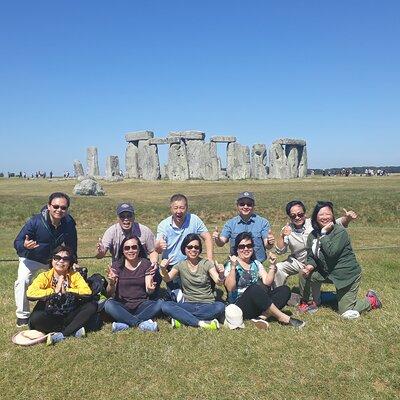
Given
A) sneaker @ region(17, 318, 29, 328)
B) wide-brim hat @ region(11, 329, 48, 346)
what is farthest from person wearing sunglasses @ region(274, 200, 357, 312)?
sneaker @ region(17, 318, 29, 328)

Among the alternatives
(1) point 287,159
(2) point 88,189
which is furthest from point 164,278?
(1) point 287,159

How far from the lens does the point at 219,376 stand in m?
4.82

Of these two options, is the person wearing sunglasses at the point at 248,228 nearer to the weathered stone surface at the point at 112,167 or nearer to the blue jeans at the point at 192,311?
the blue jeans at the point at 192,311

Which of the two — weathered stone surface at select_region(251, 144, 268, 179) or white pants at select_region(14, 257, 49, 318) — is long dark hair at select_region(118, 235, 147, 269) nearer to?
white pants at select_region(14, 257, 49, 318)

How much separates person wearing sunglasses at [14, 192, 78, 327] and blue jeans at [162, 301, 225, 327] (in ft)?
4.91

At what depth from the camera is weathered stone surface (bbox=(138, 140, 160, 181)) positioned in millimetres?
41875

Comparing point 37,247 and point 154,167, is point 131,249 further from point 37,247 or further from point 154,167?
point 154,167

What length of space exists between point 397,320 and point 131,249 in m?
3.74

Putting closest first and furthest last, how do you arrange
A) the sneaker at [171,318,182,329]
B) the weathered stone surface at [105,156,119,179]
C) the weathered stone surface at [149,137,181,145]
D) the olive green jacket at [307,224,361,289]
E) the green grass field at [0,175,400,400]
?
the green grass field at [0,175,400,400], the sneaker at [171,318,182,329], the olive green jacket at [307,224,361,289], the weathered stone surface at [149,137,181,145], the weathered stone surface at [105,156,119,179]

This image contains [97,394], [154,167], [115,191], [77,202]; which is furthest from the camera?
[154,167]

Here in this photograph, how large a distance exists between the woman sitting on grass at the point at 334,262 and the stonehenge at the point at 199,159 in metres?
34.9

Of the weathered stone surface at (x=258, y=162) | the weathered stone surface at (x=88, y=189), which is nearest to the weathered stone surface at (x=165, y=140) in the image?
the weathered stone surface at (x=258, y=162)

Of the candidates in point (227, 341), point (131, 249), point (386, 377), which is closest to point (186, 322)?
point (227, 341)

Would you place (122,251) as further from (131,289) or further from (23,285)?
(23,285)
